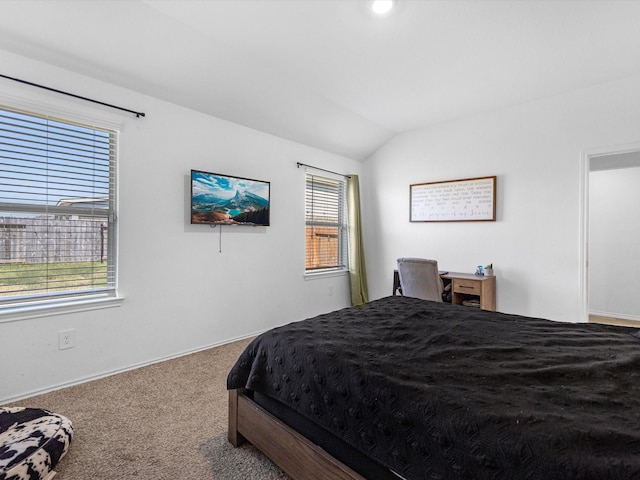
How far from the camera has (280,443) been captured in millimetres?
1417

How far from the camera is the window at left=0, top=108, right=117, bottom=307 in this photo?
215 cm

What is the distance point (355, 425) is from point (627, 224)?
5.12 metres

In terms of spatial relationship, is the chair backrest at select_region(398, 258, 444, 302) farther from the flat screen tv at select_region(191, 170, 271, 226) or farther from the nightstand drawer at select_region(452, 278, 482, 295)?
the flat screen tv at select_region(191, 170, 271, 226)

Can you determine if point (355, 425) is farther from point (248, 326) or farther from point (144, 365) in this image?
point (248, 326)

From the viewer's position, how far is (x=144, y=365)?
2711mm


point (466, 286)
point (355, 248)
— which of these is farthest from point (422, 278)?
point (355, 248)

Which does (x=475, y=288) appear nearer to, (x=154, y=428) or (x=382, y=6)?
(x=382, y=6)

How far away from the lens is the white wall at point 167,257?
2242 mm

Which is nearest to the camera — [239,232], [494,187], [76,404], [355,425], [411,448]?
[411,448]

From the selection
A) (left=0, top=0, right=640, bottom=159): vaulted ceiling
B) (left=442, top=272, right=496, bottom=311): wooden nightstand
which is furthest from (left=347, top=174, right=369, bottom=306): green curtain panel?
(left=0, top=0, right=640, bottom=159): vaulted ceiling

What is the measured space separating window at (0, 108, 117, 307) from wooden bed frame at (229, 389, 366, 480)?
1660mm

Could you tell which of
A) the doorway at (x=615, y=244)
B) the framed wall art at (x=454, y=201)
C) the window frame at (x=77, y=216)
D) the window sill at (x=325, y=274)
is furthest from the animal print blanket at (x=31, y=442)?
the doorway at (x=615, y=244)

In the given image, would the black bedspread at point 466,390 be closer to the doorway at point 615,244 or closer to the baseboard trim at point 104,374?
the baseboard trim at point 104,374

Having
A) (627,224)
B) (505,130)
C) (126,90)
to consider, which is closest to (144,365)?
(126,90)
